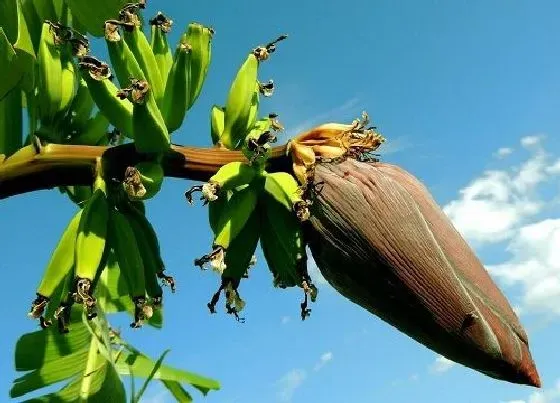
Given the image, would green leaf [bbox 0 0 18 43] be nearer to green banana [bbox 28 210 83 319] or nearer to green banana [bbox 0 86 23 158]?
green banana [bbox 0 86 23 158]

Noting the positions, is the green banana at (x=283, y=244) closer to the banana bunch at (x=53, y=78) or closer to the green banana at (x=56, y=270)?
the green banana at (x=56, y=270)

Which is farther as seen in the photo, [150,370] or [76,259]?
[150,370]

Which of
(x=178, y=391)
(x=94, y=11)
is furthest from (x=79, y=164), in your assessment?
(x=178, y=391)

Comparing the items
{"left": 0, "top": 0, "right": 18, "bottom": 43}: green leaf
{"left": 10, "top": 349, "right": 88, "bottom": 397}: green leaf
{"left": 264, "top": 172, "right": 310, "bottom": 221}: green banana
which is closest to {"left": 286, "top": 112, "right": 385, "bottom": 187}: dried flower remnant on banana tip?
{"left": 264, "top": 172, "right": 310, "bottom": 221}: green banana

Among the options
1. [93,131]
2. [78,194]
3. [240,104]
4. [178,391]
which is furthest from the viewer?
[178,391]

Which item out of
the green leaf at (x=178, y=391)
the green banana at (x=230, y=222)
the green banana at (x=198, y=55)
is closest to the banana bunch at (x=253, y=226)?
the green banana at (x=230, y=222)

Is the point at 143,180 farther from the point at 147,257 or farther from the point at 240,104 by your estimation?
the point at 240,104
